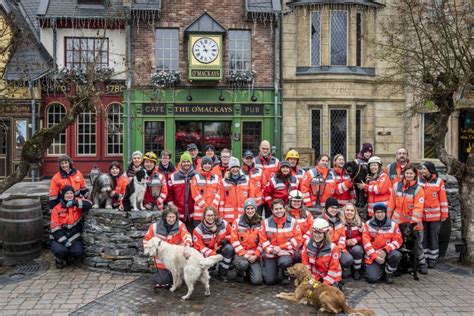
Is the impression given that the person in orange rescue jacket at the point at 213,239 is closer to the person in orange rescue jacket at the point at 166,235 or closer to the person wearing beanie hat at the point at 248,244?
the person wearing beanie hat at the point at 248,244

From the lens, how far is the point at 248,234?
790 centimetres

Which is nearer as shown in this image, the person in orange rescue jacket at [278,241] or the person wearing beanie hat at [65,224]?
the person in orange rescue jacket at [278,241]

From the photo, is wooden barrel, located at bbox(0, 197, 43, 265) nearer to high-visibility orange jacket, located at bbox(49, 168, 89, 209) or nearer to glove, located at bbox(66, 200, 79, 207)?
high-visibility orange jacket, located at bbox(49, 168, 89, 209)

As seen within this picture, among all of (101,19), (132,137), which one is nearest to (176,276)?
(132,137)

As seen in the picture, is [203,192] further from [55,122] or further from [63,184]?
[55,122]

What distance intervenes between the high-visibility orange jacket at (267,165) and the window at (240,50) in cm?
977

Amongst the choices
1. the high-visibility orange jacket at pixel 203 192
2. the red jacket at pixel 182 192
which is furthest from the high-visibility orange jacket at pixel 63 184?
the high-visibility orange jacket at pixel 203 192

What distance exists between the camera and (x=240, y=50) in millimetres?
18984

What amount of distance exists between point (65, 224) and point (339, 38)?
14254mm

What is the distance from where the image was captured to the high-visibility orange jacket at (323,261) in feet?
23.9

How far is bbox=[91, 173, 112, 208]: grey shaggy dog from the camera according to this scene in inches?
342

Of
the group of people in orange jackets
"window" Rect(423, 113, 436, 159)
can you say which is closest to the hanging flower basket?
the group of people in orange jackets

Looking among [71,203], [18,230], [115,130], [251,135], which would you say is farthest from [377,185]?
[115,130]

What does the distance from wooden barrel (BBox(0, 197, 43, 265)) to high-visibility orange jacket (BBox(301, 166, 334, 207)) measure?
5.53 meters
